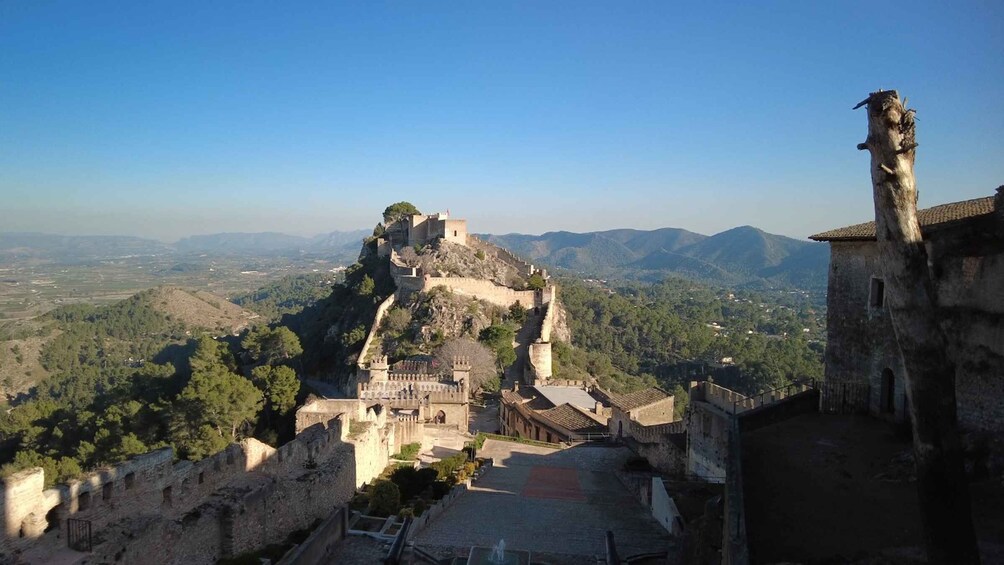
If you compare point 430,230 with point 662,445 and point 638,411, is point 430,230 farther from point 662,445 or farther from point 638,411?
point 662,445

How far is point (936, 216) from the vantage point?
11297mm

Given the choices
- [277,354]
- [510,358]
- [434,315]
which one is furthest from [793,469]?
[277,354]

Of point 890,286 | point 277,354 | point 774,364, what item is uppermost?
point 890,286

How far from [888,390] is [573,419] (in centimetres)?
1406

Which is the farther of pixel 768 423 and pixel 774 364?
pixel 774 364

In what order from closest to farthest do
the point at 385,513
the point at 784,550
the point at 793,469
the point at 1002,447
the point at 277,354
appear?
the point at 784,550, the point at 1002,447, the point at 793,469, the point at 385,513, the point at 277,354

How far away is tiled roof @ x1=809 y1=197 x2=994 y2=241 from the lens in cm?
1047

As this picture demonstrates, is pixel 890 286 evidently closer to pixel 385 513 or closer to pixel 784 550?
pixel 784 550

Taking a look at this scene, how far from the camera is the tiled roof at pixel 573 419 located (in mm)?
24078

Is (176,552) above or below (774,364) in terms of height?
above

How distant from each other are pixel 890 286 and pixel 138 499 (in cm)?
1138

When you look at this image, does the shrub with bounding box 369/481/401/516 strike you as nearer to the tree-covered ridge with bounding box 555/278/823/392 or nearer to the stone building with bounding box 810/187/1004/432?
the stone building with bounding box 810/187/1004/432

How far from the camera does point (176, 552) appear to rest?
384 inches

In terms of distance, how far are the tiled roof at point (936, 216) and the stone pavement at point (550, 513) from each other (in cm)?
716
